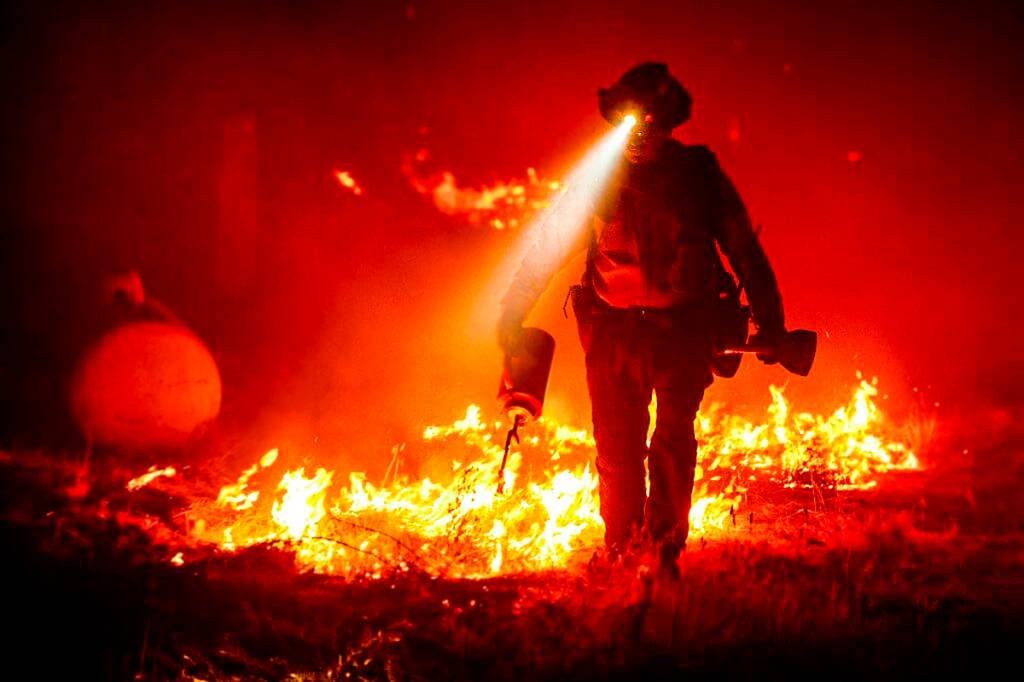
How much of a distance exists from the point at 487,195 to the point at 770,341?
650cm

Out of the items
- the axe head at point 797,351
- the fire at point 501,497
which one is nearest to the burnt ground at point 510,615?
the fire at point 501,497

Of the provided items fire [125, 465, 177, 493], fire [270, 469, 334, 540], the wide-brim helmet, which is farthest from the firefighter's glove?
fire [125, 465, 177, 493]

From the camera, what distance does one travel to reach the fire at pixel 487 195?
9344mm

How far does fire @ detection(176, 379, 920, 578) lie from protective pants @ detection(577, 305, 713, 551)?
1.78ft

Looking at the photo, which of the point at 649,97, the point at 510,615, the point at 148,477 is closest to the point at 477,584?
the point at 510,615

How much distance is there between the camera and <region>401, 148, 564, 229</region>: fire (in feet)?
30.7

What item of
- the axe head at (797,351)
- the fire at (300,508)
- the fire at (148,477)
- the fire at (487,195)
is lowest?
the fire at (300,508)

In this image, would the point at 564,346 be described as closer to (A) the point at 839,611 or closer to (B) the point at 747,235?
(B) the point at 747,235

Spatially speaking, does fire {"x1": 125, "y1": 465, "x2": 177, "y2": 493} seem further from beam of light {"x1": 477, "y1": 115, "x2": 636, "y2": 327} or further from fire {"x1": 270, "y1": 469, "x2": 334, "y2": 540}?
beam of light {"x1": 477, "y1": 115, "x2": 636, "y2": 327}

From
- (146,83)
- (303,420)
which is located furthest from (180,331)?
(146,83)

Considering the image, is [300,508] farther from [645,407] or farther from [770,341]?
[770,341]

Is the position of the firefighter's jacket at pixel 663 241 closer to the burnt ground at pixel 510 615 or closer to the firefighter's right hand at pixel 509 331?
the firefighter's right hand at pixel 509 331

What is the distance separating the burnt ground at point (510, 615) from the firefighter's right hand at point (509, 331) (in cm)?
104

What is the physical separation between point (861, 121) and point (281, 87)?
24.4ft
